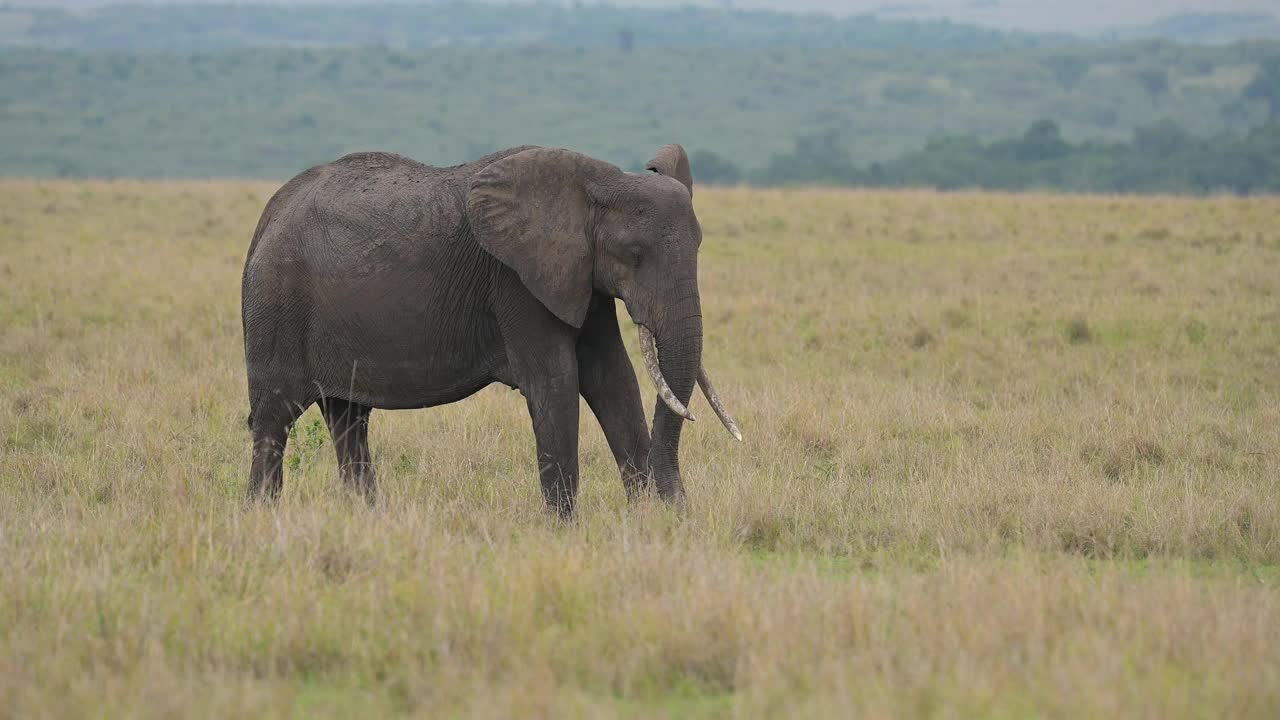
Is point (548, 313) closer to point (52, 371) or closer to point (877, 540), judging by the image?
point (877, 540)

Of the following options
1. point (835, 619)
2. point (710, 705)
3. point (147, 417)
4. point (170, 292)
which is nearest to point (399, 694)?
point (710, 705)

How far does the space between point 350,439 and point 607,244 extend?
2175 mm

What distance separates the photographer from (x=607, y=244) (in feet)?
25.1

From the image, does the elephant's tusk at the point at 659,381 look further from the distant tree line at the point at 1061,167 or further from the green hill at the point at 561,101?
the green hill at the point at 561,101

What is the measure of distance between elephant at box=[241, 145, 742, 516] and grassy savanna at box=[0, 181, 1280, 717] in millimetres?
390

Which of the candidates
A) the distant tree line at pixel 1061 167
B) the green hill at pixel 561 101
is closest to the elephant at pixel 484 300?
the distant tree line at pixel 1061 167

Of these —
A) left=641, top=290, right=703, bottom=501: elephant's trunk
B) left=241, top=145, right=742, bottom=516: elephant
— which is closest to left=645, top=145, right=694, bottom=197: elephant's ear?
left=241, top=145, right=742, bottom=516: elephant

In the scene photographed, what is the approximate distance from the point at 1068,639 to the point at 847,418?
5.43 m

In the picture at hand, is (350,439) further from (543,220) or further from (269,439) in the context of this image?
(543,220)

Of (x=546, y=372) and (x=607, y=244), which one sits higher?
(x=607, y=244)

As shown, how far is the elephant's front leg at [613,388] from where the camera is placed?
8164mm

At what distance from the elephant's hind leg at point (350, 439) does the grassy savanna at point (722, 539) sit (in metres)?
0.13

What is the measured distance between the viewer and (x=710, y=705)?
5238mm

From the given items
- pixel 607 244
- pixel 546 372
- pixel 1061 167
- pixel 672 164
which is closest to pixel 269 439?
pixel 546 372
